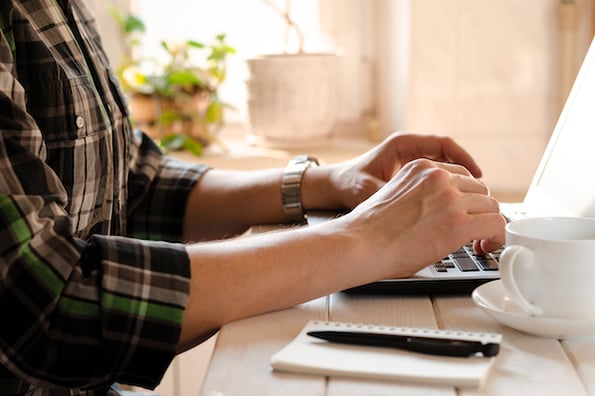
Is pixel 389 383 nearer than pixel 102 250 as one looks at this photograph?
Yes

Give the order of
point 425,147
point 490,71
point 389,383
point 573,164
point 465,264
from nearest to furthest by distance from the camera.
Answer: point 389,383 < point 465,264 < point 573,164 < point 425,147 < point 490,71

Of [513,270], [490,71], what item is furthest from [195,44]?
[513,270]

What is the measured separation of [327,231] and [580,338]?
24 centimetres

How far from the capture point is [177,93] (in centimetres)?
206

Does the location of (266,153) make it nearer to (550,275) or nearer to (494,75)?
(494,75)

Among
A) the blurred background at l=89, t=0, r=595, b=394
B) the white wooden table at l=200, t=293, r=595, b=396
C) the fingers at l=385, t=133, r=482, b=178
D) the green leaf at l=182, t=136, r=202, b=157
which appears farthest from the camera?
the green leaf at l=182, t=136, r=202, b=157

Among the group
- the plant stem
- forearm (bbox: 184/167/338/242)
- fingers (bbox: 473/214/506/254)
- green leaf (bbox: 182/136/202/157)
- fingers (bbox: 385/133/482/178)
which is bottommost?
green leaf (bbox: 182/136/202/157)

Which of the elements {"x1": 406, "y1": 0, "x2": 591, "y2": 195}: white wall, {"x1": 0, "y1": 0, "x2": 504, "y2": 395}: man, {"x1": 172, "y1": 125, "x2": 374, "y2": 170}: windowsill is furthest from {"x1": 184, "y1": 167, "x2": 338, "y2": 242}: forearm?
{"x1": 406, "y1": 0, "x2": 591, "y2": 195}: white wall

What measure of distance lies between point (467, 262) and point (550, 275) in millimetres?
176

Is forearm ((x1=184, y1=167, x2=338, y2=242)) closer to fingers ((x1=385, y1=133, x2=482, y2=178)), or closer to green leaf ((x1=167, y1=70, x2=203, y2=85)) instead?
fingers ((x1=385, y1=133, x2=482, y2=178))

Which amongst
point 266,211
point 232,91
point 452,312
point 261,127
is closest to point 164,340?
point 452,312

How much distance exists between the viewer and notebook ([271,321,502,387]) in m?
0.63

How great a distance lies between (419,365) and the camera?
0.65 meters

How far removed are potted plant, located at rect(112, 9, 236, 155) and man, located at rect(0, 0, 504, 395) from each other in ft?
3.31
